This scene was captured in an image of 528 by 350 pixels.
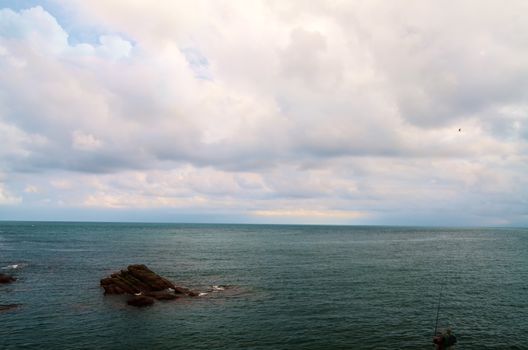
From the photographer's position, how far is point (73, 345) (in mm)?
38438

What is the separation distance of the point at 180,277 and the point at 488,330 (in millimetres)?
54693

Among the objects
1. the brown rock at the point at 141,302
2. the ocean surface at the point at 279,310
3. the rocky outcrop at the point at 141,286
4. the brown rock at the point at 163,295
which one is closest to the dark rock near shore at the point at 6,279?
the ocean surface at the point at 279,310

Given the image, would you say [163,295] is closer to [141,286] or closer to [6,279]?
[141,286]

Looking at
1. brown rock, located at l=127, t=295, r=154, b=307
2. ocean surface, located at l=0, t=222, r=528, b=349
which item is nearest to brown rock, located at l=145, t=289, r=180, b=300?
ocean surface, located at l=0, t=222, r=528, b=349

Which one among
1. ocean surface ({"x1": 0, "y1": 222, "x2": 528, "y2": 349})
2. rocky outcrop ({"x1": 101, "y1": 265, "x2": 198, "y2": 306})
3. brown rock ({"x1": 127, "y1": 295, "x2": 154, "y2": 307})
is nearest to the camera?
ocean surface ({"x1": 0, "y1": 222, "x2": 528, "y2": 349})

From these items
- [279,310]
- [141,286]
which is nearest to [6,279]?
[141,286]

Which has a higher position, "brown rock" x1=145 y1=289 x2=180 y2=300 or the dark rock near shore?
the dark rock near shore

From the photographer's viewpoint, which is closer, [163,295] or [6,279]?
[163,295]

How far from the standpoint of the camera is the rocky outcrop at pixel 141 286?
60925 millimetres

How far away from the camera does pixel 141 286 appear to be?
63.7 meters

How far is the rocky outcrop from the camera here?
6092 cm

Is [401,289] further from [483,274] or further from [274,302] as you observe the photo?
[483,274]

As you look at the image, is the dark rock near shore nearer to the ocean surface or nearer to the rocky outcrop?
the ocean surface

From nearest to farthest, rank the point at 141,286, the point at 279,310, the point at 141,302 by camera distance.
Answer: the point at 279,310 → the point at 141,302 → the point at 141,286
